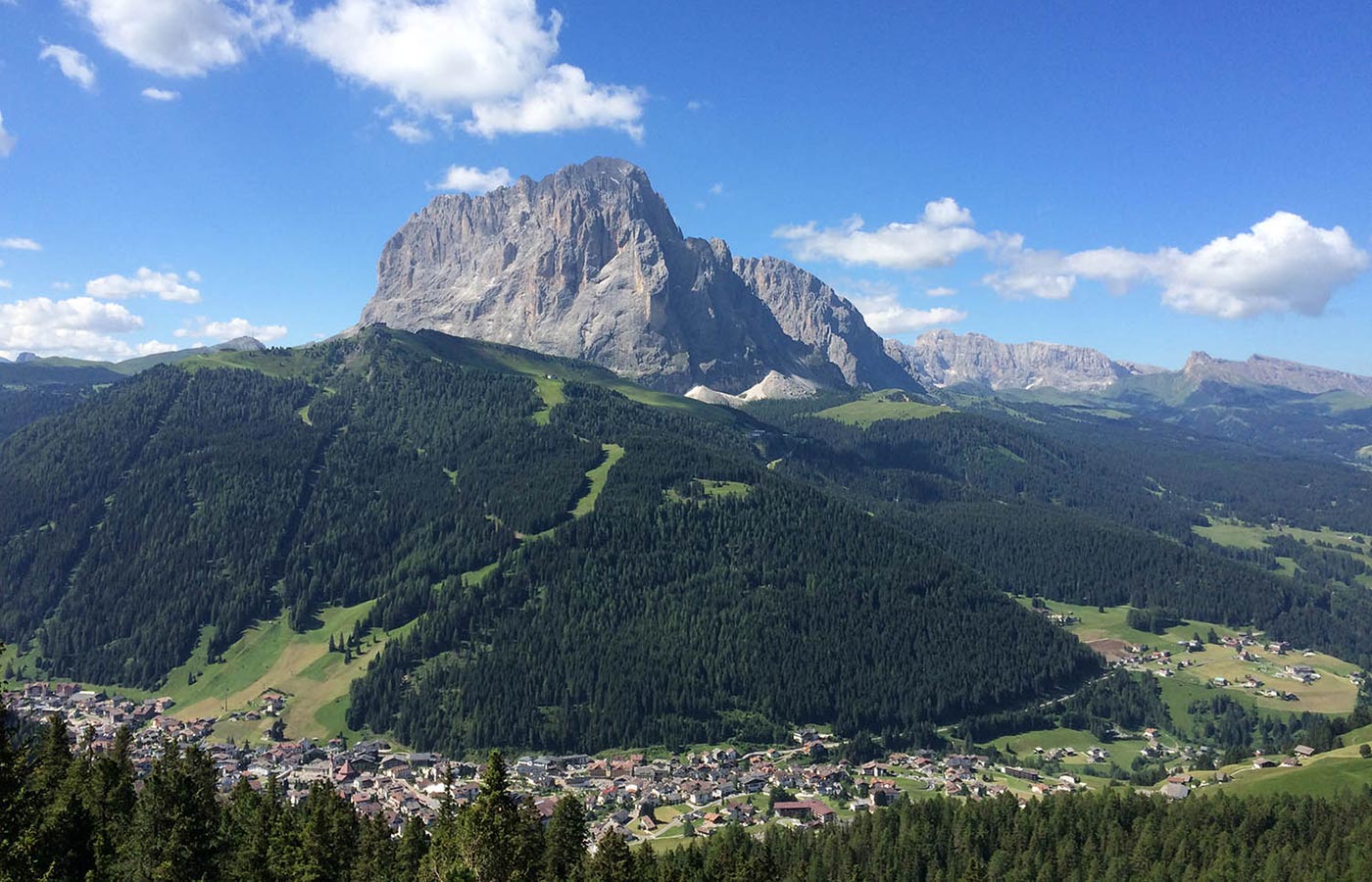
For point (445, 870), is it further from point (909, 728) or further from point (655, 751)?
point (909, 728)

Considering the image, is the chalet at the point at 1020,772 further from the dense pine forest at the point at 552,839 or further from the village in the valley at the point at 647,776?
the dense pine forest at the point at 552,839

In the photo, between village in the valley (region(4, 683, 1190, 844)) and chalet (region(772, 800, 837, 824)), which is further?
chalet (region(772, 800, 837, 824))

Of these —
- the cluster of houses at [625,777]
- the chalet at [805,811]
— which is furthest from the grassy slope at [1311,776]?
the chalet at [805,811]

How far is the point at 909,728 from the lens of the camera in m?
187

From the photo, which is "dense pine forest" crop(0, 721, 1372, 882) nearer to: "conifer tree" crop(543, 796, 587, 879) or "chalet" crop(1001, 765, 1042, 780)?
"conifer tree" crop(543, 796, 587, 879)

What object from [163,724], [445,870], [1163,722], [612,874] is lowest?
[1163,722]

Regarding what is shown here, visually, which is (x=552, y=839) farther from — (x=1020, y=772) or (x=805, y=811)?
(x=1020, y=772)

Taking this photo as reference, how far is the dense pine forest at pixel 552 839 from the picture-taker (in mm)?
44875

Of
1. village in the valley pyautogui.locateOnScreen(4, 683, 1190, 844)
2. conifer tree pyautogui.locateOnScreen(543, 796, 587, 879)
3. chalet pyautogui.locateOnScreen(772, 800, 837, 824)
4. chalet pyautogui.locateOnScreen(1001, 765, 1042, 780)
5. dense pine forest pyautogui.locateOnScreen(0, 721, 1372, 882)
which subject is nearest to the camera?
dense pine forest pyautogui.locateOnScreen(0, 721, 1372, 882)

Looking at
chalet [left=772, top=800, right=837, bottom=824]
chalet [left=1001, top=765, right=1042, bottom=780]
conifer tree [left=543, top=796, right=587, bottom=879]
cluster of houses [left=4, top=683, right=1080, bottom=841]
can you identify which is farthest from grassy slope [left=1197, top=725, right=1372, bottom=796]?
conifer tree [left=543, top=796, right=587, bottom=879]

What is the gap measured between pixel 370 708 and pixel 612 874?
13211cm

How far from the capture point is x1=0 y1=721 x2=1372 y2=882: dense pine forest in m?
44.9

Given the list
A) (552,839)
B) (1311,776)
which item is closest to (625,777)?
(552,839)

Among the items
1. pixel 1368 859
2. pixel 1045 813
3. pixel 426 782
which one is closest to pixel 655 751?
pixel 426 782
